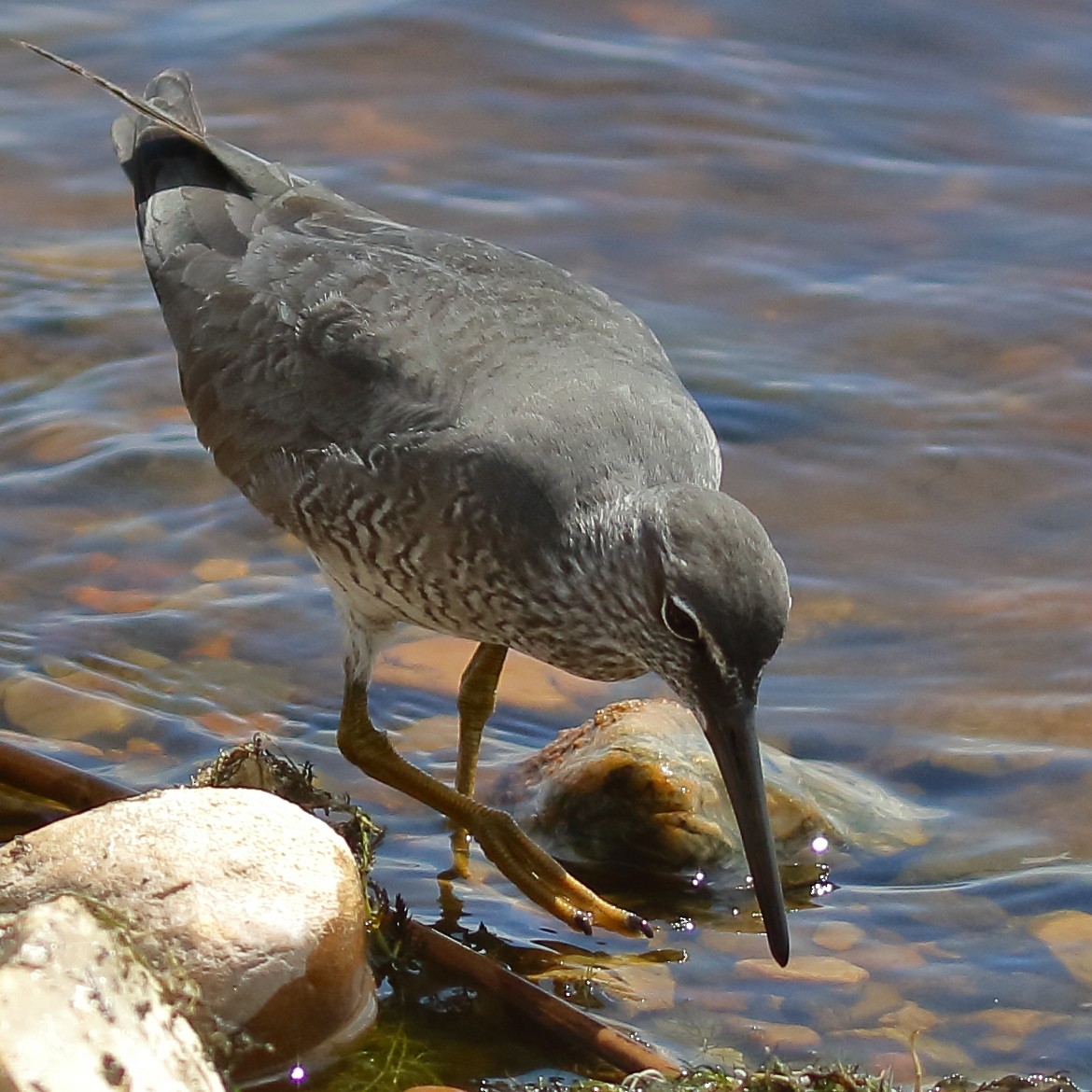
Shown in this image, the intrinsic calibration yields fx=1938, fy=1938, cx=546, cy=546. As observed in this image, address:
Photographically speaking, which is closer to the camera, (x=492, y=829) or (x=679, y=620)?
(x=679, y=620)

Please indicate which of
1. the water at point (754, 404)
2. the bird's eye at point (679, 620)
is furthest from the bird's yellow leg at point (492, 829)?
the bird's eye at point (679, 620)

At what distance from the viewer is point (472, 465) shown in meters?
5.07

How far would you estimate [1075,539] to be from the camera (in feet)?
23.5

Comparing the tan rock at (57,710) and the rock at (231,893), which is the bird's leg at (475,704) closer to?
the tan rock at (57,710)

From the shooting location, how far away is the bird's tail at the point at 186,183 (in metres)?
6.21

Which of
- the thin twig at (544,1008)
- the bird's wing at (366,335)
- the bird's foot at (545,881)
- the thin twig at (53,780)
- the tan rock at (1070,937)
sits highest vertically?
the bird's wing at (366,335)

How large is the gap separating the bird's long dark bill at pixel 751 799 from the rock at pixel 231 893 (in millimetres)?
917

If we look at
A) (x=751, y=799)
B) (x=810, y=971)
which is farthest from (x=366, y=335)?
(x=810, y=971)

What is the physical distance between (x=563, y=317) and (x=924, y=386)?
2987 mm

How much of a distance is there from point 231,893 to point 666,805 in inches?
63.0

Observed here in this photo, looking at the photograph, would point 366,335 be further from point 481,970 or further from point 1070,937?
point 1070,937

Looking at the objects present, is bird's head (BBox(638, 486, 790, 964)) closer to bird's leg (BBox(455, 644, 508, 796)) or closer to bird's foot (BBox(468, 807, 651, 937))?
bird's foot (BBox(468, 807, 651, 937))

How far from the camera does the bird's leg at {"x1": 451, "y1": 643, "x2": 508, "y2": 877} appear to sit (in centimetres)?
583

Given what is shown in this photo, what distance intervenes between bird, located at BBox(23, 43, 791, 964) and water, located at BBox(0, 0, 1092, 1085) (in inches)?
20.2
